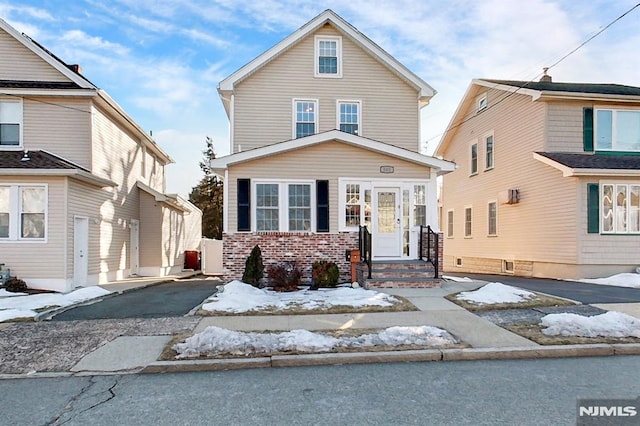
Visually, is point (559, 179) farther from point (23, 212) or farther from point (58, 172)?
point (23, 212)

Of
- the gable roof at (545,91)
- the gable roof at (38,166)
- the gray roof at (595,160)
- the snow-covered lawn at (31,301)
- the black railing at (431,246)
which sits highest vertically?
the gable roof at (545,91)

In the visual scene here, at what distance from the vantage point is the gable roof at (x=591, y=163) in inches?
542

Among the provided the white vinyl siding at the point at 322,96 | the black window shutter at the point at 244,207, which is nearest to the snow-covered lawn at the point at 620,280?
the white vinyl siding at the point at 322,96

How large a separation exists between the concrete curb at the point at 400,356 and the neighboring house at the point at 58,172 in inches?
361

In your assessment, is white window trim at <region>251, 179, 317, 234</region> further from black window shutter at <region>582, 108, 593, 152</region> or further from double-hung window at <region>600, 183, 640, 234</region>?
black window shutter at <region>582, 108, 593, 152</region>

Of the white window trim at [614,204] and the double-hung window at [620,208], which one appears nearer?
the white window trim at [614,204]

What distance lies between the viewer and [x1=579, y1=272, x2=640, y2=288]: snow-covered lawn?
12.9 meters

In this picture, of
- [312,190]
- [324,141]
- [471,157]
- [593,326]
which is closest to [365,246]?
[312,190]

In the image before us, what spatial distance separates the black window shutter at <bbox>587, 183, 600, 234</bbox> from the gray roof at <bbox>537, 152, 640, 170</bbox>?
2.38 feet

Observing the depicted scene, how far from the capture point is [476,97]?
68.5ft

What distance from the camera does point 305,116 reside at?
50.4 feet

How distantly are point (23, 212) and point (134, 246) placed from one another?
6.11 meters

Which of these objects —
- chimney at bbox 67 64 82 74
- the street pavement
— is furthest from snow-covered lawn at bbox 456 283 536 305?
chimney at bbox 67 64 82 74

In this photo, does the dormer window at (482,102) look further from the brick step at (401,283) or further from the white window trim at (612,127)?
the brick step at (401,283)
